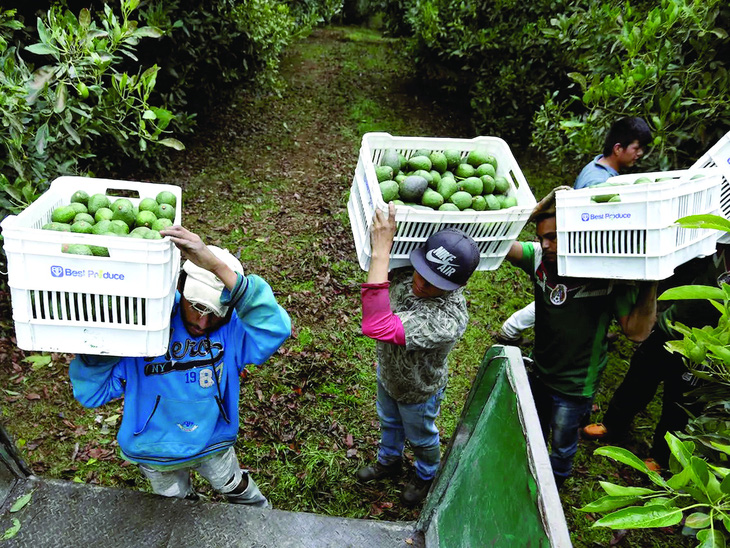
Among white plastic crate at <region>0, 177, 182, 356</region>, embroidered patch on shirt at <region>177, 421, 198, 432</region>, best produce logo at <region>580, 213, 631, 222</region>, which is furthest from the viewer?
embroidered patch on shirt at <region>177, 421, 198, 432</region>

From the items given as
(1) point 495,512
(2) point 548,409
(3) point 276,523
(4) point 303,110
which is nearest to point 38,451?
(3) point 276,523

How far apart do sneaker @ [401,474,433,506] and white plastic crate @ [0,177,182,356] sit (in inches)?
85.3

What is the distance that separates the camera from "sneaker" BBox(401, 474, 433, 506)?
347cm

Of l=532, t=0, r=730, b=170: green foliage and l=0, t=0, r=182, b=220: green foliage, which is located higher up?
l=532, t=0, r=730, b=170: green foliage

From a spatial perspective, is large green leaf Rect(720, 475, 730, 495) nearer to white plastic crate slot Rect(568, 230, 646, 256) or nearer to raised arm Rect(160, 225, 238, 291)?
white plastic crate slot Rect(568, 230, 646, 256)

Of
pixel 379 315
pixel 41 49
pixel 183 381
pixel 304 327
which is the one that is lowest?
pixel 304 327

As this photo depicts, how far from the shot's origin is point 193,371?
2420 millimetres

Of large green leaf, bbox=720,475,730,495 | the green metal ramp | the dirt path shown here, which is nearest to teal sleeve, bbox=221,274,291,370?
the green metal ramp

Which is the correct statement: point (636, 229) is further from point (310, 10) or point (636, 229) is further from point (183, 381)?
point (310, 10)

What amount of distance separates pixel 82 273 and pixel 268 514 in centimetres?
169

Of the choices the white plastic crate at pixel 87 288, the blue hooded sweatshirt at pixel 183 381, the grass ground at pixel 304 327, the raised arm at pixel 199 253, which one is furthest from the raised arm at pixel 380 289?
the grass ground at pixel 304 327

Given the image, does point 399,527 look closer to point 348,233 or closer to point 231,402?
point 231,402

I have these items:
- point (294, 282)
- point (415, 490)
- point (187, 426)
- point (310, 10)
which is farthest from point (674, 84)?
point (310, 10)

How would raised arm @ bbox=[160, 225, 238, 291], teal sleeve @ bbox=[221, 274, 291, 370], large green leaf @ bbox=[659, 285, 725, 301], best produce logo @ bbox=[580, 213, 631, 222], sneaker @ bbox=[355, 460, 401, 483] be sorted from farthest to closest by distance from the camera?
sneaker @ bbox=[355, 460, 401, 483] < best produce logo @ bbox=[580, 213, 631, 222] < teal sleeve @ bbox=[221, 274, 291, 370] < raised arm @ bbox=[160, 225, 238, 291] < large green leaf @ bbox=[659, 285, 725, 301]
